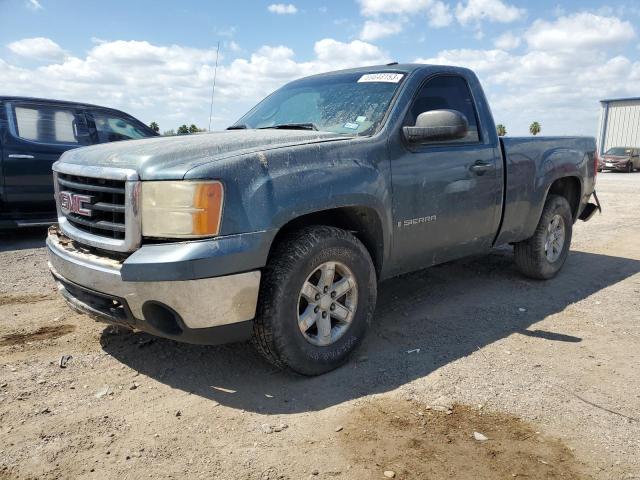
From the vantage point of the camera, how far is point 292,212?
2986 millimetres

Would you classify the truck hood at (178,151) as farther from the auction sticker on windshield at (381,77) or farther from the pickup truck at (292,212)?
the auction sticker on windshield at (381,77)

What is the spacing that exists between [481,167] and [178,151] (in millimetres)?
2432

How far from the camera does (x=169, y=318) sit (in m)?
2.86

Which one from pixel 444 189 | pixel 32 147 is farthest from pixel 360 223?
pixel 32 147

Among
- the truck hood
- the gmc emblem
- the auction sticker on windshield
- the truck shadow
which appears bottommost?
the truck shadow

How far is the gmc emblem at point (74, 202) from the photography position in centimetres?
310

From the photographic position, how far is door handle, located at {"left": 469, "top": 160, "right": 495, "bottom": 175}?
165 inches

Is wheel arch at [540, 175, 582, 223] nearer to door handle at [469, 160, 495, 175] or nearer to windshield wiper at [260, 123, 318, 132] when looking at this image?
door handle at [469, 160, 495, 175]

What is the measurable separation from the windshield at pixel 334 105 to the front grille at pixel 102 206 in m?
1.53

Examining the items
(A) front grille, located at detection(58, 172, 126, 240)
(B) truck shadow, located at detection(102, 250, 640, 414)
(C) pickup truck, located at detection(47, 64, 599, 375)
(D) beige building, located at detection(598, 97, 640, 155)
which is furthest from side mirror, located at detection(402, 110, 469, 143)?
(D) beige building, located at detection(598, 97, 640, 155)

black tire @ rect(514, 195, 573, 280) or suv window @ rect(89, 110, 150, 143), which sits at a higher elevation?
suv window @ rect(89, 110, 150, 143)

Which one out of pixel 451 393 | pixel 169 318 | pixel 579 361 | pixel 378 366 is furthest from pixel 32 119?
pixel 579 361

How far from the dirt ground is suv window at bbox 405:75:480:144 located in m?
1.52

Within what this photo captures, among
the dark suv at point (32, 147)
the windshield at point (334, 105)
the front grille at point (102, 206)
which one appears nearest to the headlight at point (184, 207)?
the front grille at point (102, 206)
